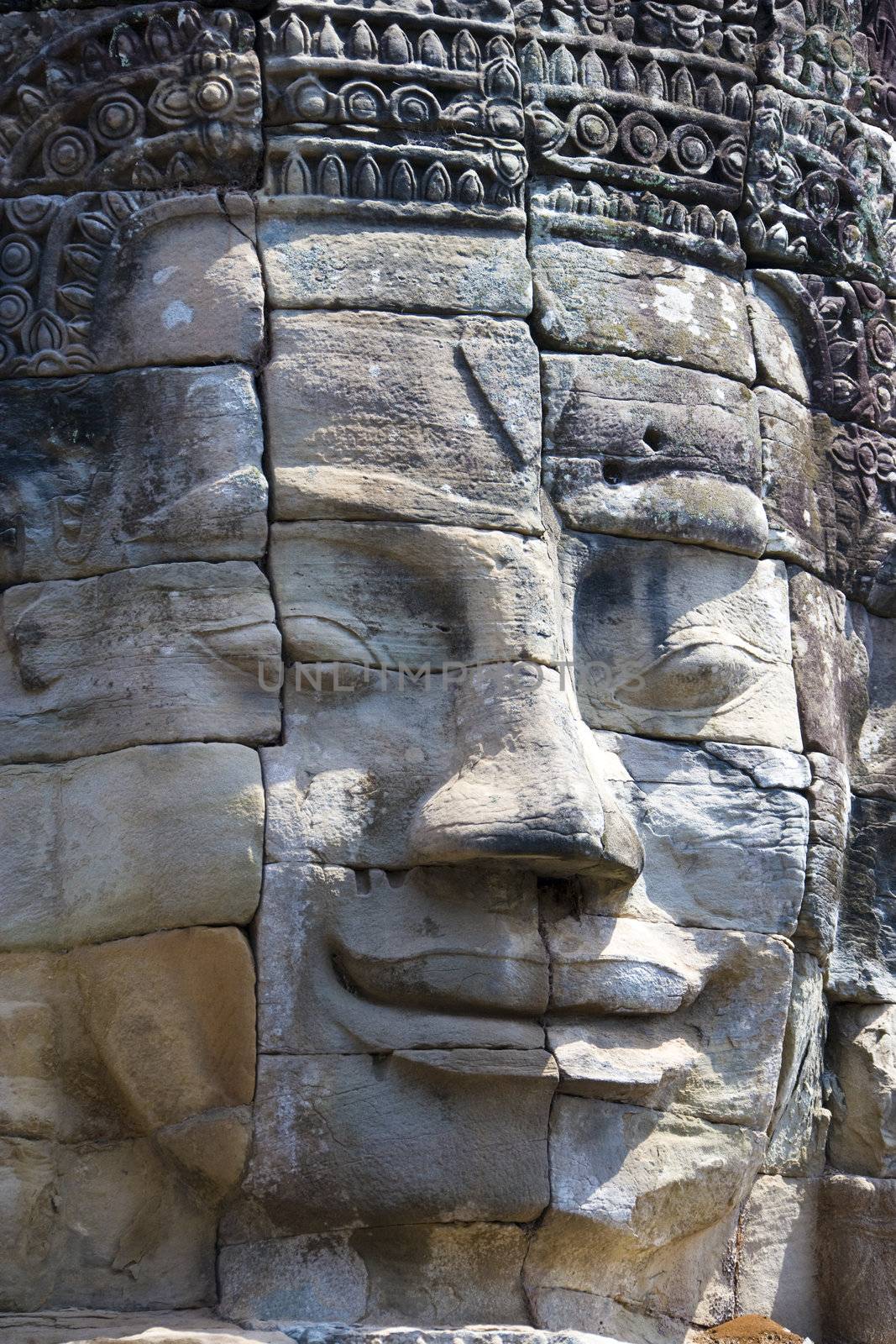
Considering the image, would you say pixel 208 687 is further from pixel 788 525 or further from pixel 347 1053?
pixel 788 525

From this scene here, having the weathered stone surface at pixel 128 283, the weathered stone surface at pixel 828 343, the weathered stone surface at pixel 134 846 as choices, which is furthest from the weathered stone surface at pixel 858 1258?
the weathered stone surface at pixel 128 283

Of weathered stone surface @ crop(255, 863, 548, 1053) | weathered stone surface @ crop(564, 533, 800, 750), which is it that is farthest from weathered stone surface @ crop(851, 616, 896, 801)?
weathered stone surface @ crop(255, 863, 548, 1053)

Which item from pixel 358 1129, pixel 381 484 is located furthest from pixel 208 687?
pixel 358 1129

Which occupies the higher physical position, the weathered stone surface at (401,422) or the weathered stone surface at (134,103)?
the weathered stone surface at (134,103)

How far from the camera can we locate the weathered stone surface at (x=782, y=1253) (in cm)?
662

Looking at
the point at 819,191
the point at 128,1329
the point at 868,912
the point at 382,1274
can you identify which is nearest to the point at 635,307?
the point at 819,191

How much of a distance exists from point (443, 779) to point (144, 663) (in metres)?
0.86

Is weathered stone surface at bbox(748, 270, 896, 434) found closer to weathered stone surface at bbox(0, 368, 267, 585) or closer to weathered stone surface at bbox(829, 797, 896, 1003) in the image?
weathered stone surface at bbox(829, 797, 896, 1003)

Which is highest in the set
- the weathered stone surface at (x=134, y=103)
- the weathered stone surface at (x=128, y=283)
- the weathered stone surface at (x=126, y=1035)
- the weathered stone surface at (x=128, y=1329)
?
the weathered stone surface at (x=134, y=103)

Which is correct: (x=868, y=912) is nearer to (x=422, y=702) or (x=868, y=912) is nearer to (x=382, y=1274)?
(x=422, y=702)

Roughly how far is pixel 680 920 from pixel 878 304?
2231mm

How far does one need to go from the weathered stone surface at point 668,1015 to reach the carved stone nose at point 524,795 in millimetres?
210

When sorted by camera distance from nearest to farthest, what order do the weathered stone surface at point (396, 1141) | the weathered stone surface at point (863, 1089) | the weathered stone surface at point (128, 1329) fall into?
the weathered stone surface at point (128, 1329) < the weathered stone surface at point (396, 1141) < the weathered stone surface at point (863, 1089)

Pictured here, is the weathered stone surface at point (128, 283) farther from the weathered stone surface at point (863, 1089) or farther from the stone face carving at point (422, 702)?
the weathered stone surface at point (863, 1089)
